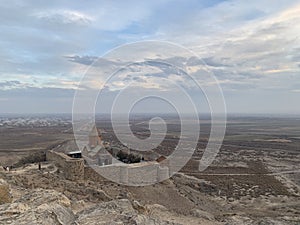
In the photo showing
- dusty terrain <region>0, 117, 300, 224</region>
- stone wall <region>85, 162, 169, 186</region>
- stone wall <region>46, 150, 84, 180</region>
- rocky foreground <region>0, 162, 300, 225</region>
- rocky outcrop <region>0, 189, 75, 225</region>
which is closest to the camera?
rocky outcrop <region>0, 189, 75, 225</region>

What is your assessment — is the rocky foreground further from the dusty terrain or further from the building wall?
the building wall

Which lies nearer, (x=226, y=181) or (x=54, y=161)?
(x=54, y=161)

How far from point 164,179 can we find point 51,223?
14481 millimetres

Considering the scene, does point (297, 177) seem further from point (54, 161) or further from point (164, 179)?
point (54, 161)

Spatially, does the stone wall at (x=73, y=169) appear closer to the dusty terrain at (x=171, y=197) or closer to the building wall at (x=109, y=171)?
the building wall at (x=109, y=171)

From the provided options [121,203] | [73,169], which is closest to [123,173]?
[73,169]

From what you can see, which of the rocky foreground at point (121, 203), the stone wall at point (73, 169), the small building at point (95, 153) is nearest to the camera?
the rocky foreground at point (121, 203)

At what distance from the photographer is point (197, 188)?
21.7 meters

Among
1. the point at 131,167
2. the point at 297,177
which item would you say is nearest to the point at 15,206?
the point at 131,167

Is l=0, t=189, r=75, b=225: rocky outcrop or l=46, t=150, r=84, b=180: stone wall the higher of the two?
l=0, t=189, r=75, b=225: rocky outcrop

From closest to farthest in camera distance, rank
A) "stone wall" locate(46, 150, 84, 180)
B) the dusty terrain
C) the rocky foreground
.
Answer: the rocky foreground, the dusty terrain, "stone wall" locate(46, 150, 84, 180)

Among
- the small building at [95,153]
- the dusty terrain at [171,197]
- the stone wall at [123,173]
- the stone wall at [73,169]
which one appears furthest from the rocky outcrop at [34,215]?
the small building at [95,153]

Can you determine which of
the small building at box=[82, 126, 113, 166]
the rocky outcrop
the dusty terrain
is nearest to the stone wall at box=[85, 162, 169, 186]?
the dusty terrain

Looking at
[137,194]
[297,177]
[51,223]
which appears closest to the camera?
[51,223]
